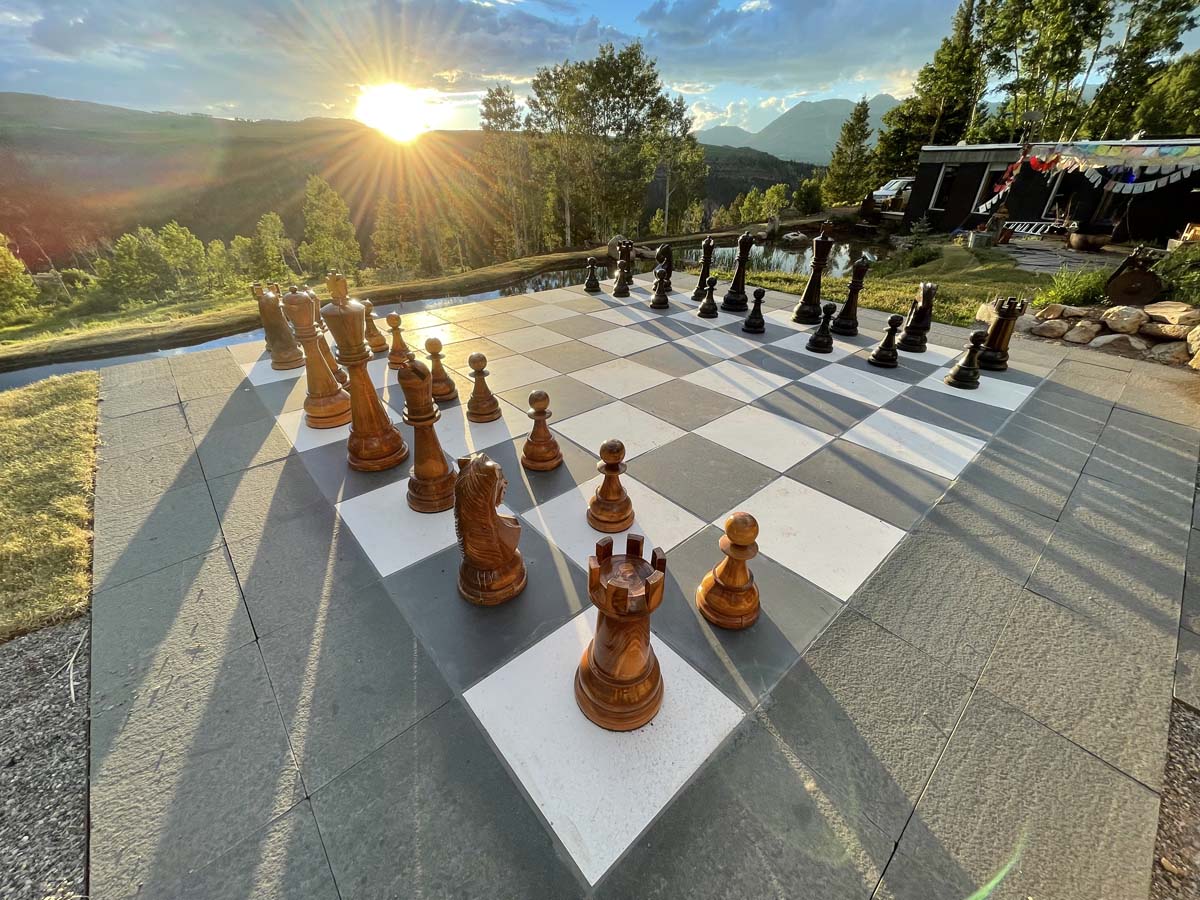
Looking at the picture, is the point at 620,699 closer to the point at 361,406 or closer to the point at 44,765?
the point at 44,765

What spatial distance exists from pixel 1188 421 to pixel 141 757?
6.77 meters

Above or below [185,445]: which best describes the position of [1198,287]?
above

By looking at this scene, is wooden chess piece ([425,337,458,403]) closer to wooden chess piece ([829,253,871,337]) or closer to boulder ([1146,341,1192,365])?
wooden chess piece ([829,253,871,337])

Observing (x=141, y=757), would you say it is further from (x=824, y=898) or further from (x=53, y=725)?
(x=824, y=898)

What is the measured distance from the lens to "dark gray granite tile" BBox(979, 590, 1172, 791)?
1.62m

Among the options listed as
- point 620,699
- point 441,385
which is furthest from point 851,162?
point 620,699

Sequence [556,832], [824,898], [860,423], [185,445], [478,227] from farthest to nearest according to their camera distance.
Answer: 1. [478,227]
2. [860,423]
3. [185,445]
4. [556,832]
5. [824,898]

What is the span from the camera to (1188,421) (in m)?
3.75

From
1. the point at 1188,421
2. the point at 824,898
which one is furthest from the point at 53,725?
the point at 1188,421

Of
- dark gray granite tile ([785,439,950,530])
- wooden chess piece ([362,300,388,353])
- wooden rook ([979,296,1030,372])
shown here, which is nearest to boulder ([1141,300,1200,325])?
wooden rook ([979,296,1030,372])

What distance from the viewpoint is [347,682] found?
1.79 m

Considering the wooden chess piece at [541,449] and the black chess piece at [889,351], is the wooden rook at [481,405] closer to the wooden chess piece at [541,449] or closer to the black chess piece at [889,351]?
the wooden chess piece at [541,449]

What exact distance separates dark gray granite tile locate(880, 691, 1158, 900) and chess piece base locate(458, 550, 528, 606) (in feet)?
5.14

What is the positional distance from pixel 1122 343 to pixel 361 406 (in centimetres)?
779
